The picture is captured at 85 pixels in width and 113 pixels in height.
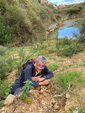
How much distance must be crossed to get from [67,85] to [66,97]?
0.26 meters

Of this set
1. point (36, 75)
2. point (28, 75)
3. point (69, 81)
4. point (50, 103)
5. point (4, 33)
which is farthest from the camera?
point (4, 33)

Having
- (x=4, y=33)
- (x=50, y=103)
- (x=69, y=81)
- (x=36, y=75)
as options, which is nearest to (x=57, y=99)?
(x=50, y=103)

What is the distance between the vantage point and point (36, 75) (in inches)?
102

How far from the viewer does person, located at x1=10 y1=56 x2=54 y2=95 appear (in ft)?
7.80

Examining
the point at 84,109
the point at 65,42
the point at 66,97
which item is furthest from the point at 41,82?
the point at 65,42

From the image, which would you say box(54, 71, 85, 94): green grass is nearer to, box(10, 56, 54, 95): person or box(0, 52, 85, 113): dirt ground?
box(0, 52, 85, 113): dirt ground

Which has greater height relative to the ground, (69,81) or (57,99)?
(69,81)

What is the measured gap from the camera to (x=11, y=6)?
10609 mm

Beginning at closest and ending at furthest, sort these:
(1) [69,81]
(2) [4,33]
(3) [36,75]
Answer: (1) [69,81] < (3) [36,75] < (2) [4,33]

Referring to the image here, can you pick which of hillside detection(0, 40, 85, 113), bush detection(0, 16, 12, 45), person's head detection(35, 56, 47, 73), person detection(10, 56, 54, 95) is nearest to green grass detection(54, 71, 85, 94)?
hillside detection(0, 40, 85, 113)

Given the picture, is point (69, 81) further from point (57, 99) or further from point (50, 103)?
point (50, 103)

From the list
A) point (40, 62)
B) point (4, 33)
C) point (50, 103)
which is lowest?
point (50, 103)

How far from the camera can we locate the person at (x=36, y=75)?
7.80 feet

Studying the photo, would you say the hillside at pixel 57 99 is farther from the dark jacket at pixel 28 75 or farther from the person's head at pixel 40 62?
the person's head at pixel 40 62
